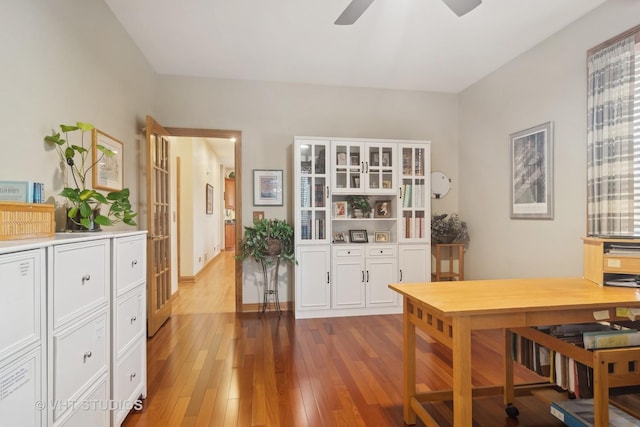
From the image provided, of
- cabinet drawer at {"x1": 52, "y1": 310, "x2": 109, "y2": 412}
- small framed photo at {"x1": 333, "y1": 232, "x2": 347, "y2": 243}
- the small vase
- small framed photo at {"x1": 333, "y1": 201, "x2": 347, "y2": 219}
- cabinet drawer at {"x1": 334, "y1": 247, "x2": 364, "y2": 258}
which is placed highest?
small framed photo at {"x1": 333, "y1": 201, "x2": 347, "y2": 219}

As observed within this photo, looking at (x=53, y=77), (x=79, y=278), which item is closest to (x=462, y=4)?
(x=53, y=77)

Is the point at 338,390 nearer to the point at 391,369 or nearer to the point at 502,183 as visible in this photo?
the point at 391,369

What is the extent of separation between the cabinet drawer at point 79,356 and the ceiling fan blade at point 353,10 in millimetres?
2327

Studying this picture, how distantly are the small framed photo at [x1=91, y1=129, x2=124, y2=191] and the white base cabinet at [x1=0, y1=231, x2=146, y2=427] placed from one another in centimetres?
75

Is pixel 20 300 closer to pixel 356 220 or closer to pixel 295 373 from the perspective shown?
pixel 295 373

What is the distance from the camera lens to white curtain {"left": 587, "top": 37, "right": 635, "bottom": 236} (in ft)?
7.50

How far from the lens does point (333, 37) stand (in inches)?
118

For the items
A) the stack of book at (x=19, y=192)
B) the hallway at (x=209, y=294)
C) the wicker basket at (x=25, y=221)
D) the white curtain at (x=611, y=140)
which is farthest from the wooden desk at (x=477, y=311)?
the hallway at (x=209, y=294)

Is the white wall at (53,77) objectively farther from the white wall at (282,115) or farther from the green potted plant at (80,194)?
the white wall at (282,115)

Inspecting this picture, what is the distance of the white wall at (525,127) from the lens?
8.82ft

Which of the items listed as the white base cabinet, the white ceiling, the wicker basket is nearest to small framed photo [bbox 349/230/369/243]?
the white ceiling

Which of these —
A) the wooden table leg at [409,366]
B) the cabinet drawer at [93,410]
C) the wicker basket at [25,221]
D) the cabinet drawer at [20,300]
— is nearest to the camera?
the cabinet drawer at [20,300]

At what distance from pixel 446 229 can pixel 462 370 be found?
2.87 meters

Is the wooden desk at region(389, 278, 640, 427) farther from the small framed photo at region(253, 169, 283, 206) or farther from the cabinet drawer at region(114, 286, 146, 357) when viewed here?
the small framed photo at region(253, 169, 283, 206)
